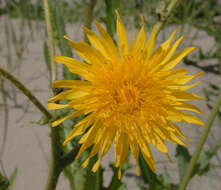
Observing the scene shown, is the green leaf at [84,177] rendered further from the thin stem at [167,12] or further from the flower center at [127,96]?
the thin stem at [167,12]

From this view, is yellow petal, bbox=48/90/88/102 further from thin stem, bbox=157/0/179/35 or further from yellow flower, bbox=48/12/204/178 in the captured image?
thin stem, bbox=157/0/179/35

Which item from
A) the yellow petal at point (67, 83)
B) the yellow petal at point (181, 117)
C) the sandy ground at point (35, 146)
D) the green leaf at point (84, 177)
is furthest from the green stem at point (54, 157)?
the sandy ground at point (35, 146)

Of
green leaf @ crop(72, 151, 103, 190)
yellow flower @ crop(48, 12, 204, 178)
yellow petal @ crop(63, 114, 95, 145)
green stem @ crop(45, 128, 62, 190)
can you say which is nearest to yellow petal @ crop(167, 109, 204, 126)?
yellow flower @ crop(48, 12, 204, 178)

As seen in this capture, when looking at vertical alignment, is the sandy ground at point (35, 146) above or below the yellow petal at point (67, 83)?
below

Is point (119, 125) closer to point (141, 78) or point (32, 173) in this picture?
point (141, 78)

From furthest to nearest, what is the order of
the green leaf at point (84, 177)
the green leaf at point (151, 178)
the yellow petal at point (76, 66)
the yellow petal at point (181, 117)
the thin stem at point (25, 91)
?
1. the green leaf at point (151, 178)
2. the green leaf at point (84, 177)
3. the yellow petal at point (181, 117)
4. the yellow petal at point (76, 66)
5. the thin stem at point (25, 91)

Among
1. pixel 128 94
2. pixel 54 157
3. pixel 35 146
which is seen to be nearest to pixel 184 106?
pixel 128 94

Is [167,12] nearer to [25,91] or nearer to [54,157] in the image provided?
[25,91]

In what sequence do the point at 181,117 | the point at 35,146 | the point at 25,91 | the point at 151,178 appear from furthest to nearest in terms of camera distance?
the point at 35,146, the point at 151,178, the point at 181,117, the point at 25,91

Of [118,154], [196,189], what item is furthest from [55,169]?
[196,189]
